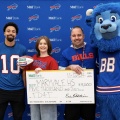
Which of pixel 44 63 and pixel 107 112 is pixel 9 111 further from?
pixel 107 112

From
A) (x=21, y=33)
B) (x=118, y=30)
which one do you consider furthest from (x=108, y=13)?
(x=21, y=33)

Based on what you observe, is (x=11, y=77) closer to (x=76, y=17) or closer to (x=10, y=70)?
(x=10, y=70)

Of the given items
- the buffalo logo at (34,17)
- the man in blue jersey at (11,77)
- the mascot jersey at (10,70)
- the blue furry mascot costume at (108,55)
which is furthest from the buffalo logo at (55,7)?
the blue furry mascot costume at (108,55)

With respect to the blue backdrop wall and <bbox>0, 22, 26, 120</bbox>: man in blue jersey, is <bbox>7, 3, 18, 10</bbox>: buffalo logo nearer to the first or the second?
the blue backdrop wall

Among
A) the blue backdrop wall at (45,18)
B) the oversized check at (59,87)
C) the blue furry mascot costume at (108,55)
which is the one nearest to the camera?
the blue furry mascot costume at (108,55)

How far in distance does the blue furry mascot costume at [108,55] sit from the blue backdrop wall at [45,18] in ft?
2.92

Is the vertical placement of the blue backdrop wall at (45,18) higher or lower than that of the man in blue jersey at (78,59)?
higher

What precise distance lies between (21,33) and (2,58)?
2.21 feet

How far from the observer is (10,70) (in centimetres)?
310

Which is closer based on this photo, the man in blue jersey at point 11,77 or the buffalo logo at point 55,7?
the man in blue jersey at point 11,77

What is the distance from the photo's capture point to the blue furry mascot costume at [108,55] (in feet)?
8.65

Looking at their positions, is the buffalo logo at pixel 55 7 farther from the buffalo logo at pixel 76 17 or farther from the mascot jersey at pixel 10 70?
the mascot jersey at pixel 10 70

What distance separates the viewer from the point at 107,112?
107 inches

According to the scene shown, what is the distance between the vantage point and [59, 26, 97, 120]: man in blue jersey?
9.78 feet
